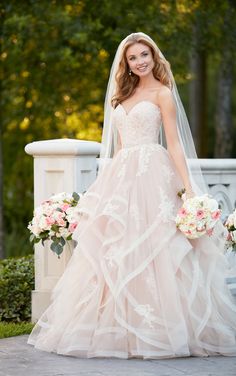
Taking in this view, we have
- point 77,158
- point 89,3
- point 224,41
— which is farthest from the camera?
point 224,41

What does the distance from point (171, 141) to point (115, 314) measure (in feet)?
4.12

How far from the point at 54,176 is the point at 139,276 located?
1488 millimetres

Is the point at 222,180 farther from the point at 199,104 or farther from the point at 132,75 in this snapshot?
the point at 199,104

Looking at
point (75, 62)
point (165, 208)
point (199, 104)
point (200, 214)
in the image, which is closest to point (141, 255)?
point (165, 208)

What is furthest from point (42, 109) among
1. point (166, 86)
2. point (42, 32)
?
point (166, 86)

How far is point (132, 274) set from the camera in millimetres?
5926

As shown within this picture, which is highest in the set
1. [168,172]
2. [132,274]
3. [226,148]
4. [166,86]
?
[226,148]

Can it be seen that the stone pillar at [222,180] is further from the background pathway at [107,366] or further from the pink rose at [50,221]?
the background pathway at [107,366]

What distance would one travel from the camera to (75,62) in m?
11.1

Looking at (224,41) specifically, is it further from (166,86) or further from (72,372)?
(72,372)

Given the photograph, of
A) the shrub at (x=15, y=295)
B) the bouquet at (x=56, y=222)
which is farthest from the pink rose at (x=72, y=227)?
the shrub at (x=15, y=295)

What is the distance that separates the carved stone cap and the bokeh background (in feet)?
10.7

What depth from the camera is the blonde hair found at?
6318mm

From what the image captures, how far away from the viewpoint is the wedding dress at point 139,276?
5.89 m
